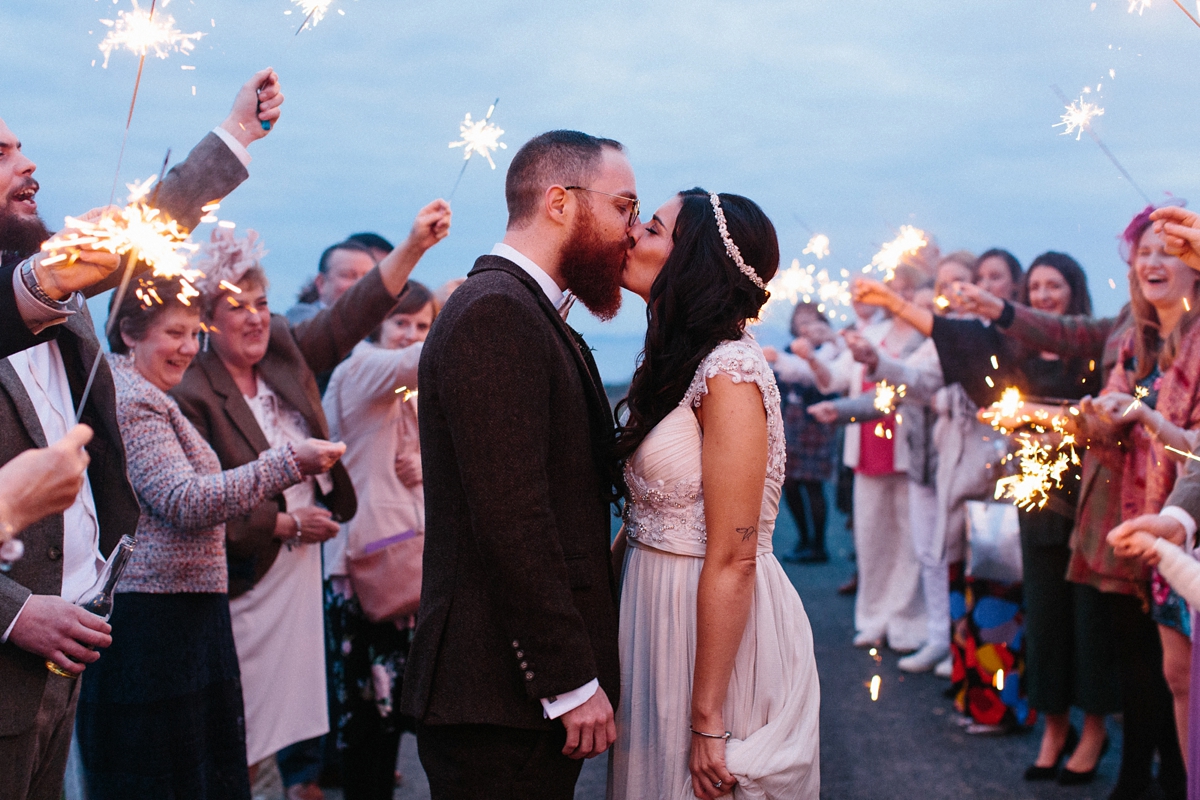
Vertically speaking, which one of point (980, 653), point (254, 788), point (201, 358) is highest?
point (201, 358)

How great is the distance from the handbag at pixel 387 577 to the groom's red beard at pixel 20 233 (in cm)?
174

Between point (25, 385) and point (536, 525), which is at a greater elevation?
point (25, 385)

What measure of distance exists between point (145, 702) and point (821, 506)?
289 inches

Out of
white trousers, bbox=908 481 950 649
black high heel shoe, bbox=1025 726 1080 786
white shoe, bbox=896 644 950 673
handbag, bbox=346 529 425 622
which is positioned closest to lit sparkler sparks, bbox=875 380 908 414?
white trousers, bbox=908 481 950 649

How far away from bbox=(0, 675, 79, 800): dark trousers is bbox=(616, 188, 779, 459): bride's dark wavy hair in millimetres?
1434

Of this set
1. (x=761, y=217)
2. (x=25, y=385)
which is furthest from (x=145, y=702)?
(x=761, y=217)

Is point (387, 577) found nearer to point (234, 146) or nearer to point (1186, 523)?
point (234, 146)

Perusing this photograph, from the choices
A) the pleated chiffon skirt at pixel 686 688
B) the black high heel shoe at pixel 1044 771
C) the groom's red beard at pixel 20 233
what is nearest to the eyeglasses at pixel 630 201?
the pleated chiffon skirt at pixel 686 688

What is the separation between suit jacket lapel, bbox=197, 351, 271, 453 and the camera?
3.36 metres

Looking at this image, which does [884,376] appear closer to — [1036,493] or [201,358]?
[1036,493]

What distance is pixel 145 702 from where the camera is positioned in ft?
9.14

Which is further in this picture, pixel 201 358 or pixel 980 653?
pixel 980 653

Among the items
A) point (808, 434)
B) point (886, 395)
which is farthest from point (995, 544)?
point (808, 434)

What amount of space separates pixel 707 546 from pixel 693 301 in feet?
2.02
